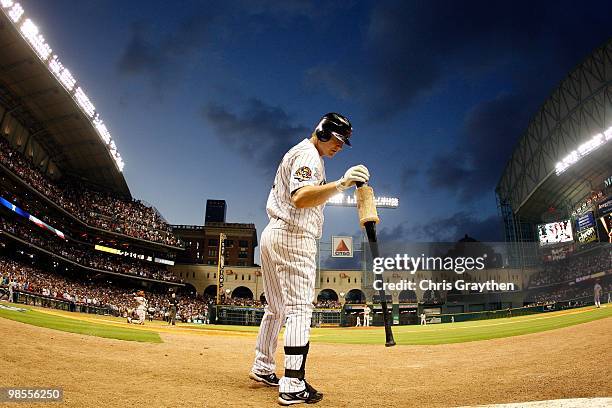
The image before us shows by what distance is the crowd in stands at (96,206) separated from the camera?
1292 inches

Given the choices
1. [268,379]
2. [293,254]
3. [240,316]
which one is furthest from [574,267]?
[293,254]

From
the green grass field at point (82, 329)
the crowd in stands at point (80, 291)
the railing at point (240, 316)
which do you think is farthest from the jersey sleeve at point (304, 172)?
the railing at point (240, 316)

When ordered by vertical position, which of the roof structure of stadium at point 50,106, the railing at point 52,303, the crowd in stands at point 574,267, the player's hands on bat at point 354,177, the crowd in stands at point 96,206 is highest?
the roof structure of stadium at point 50,106

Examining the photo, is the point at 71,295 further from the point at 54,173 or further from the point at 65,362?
the point at 65,362

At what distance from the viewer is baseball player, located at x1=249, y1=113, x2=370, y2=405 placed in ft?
10.9

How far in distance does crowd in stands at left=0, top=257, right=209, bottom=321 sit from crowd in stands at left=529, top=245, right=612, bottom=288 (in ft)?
114

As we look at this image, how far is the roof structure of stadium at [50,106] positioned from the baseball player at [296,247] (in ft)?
95.0

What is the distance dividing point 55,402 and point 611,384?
4.55 meters

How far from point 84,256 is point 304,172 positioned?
45.2 m

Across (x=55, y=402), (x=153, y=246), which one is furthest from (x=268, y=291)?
(x=153, y=246)

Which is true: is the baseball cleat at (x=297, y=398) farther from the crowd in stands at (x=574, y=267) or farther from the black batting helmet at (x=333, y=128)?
the crowd in stands at (x=574, y=267)

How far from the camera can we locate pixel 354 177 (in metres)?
3.39

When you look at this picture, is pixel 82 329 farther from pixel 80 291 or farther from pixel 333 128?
pixel 80 291

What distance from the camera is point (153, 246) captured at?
171 feet
